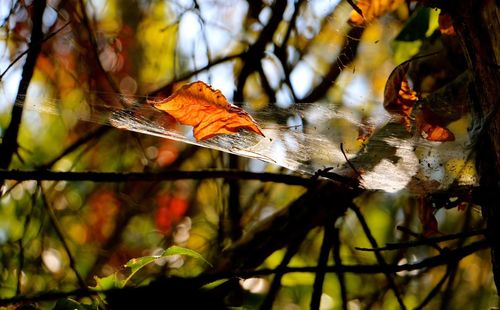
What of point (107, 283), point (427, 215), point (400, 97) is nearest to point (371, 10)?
point (400, 97)

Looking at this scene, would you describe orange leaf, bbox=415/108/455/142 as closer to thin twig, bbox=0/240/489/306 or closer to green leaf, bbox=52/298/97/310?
thin twig, bbox=0/240/489/306

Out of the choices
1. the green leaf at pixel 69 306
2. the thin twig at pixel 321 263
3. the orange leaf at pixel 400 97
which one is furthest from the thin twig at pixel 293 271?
the orange leaf at pixel 400 97

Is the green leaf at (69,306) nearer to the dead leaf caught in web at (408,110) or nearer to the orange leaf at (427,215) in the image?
the orange leaf at (427,215)

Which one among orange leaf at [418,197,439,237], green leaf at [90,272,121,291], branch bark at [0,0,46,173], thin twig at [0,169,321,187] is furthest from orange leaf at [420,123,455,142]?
branch bark at [0,0,46,173]

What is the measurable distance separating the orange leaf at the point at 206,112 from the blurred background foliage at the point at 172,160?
522mm

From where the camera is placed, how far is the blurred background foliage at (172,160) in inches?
110

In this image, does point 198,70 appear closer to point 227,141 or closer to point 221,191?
point 221,191

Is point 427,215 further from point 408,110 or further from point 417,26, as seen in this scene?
point 417,26

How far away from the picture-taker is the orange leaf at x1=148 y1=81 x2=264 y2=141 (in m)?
1.81

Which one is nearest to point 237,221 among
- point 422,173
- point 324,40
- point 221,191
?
point 221,191

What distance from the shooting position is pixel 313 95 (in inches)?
117

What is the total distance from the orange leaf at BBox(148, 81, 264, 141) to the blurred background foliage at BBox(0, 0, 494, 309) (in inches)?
20.6

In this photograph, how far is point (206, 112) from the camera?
1843 millimetres

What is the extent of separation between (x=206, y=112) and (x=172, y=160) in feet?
6.18
